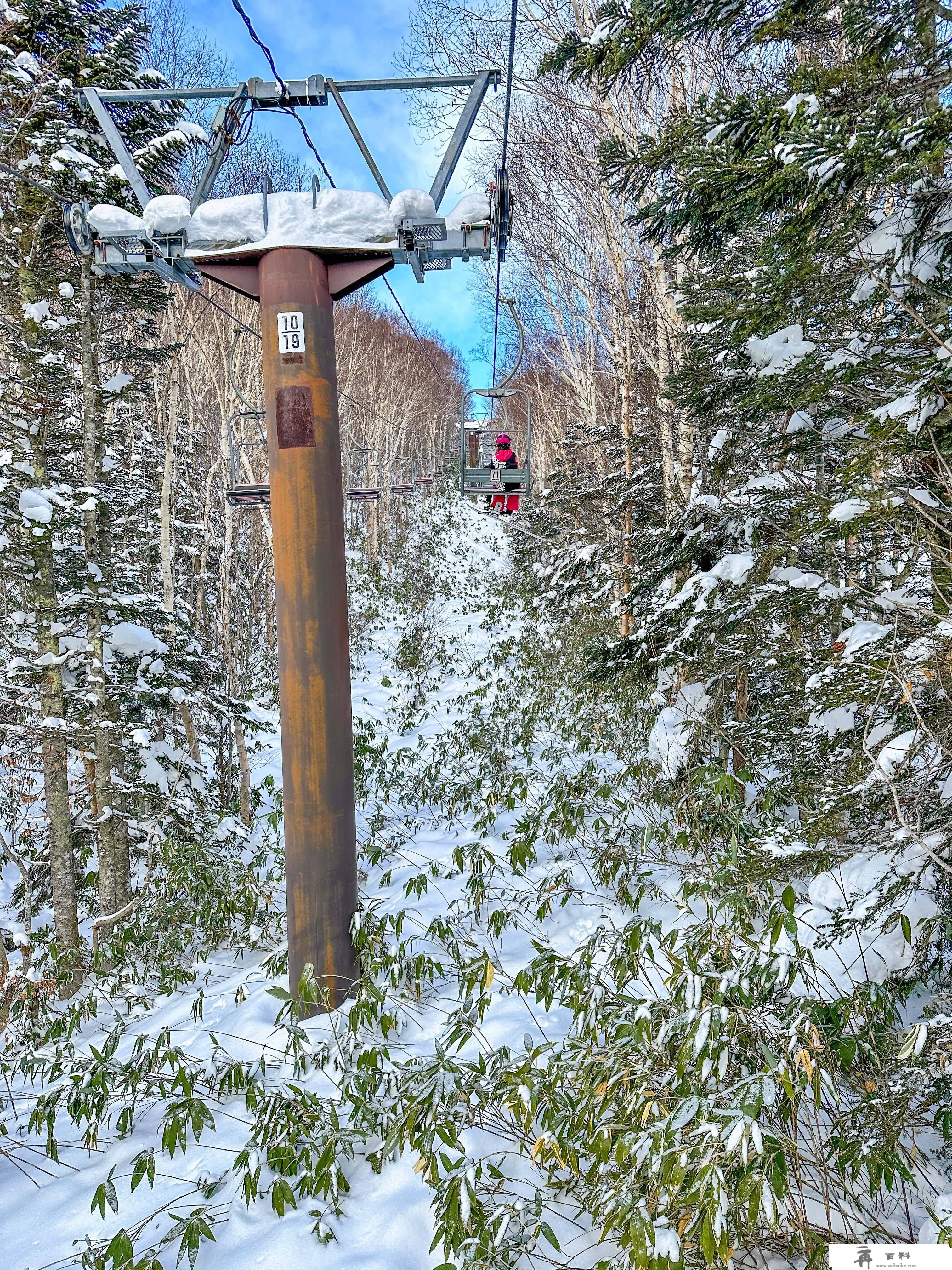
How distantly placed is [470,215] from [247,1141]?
409cm

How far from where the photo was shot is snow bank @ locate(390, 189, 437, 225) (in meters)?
3.16

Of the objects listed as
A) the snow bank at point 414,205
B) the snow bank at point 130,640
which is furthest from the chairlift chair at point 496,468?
the snow bank at point 130,640

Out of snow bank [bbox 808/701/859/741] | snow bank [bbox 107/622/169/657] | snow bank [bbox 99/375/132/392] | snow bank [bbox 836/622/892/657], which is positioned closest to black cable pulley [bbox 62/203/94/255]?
snow bank [bbox 99/375/132/392]

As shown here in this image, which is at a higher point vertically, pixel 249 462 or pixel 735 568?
pixel 249 462

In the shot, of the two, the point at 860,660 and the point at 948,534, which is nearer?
the point at 948,534

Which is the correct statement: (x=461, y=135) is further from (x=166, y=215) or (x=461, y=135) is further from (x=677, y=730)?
(x=677, y=730)

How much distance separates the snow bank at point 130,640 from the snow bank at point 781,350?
4775 millimetres

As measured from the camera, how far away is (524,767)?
7.43 m

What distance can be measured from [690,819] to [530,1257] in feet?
10.2

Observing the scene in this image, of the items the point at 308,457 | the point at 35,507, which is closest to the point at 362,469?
the point at 35,507

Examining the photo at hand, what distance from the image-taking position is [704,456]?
19.0 ft

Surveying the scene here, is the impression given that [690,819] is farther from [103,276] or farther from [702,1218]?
[103,276]

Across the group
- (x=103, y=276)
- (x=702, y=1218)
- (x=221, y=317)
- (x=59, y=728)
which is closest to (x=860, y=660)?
(x=702, y=1218)

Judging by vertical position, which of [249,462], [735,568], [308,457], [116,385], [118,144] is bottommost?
[735,568]
